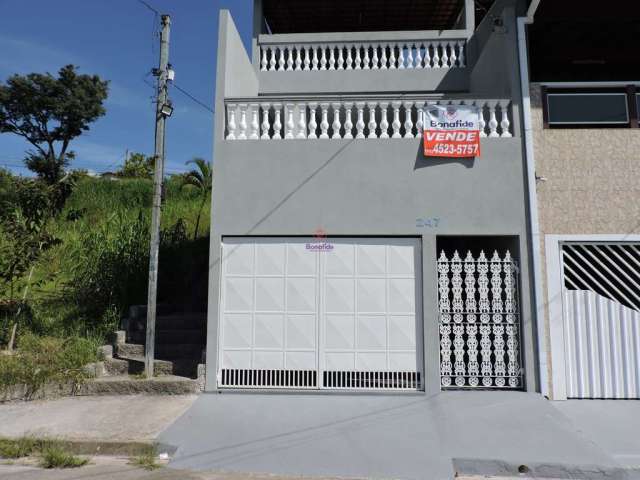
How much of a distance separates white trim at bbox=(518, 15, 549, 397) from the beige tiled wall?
0.11 m

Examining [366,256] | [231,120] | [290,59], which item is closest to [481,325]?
[366,256]

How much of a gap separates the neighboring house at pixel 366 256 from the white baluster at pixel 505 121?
2cm

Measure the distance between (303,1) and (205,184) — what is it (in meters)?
5.84

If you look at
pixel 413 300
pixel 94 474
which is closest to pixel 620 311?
pixel 413 300

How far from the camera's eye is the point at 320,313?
256 inches

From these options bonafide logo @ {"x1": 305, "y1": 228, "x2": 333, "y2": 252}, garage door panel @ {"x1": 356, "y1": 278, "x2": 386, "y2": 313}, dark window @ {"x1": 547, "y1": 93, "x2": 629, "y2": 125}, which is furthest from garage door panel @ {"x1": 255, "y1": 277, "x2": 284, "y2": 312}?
dark window @ {"x1": 547, "y1": 93, "x2": 629, "y2": 125}

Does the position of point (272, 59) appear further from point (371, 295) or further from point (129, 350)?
point (129, 350)

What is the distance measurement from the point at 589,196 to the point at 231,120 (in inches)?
210

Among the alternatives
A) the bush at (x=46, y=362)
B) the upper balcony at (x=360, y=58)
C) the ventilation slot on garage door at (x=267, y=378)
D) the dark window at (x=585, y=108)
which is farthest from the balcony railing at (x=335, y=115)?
the bush at (x=46, y=362)

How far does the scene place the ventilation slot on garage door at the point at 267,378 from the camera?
6434 mm

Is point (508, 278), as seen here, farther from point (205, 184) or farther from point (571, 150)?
point (205, 184)

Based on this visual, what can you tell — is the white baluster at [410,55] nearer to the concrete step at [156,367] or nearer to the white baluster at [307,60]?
the white baluster at [307,60]

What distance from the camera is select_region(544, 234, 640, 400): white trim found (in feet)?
20.3

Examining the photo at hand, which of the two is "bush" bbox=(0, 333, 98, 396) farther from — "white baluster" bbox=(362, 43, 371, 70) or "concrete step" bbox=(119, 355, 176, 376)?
"white baluster" bbox=(362, 43, 371, 70)
